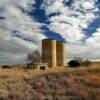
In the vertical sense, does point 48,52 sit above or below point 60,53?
below

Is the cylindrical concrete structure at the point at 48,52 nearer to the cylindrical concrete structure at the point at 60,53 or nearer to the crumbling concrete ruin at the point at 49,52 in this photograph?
the crumbling concrete ruin at the point at 49,52

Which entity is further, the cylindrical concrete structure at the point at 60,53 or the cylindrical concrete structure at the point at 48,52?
the cylindrical concrete structure at the point at 60,53

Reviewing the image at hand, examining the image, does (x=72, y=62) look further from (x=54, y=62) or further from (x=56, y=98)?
(x=56, y=98)

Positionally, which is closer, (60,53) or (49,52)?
(49,52)

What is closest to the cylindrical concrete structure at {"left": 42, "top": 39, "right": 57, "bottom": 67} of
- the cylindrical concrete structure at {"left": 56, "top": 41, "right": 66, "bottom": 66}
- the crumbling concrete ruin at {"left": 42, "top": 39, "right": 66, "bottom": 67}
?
the crumbling concrete ruin at {"left": 42, "top": 39, "right": 66, "bottom": 67}

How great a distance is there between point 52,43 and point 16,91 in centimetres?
5225

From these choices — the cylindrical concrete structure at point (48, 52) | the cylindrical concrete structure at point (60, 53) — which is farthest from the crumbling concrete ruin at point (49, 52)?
the cylindrical concrete structure at point (60, 53)

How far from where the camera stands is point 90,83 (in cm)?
1314

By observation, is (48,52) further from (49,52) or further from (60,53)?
(60,53)

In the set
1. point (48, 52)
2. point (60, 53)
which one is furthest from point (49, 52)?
point (60, 53)

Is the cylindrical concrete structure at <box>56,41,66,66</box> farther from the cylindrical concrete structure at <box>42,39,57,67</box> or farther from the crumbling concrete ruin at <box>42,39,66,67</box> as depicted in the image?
the cylindrical concrete structure at <box>42,39,57,67</box>

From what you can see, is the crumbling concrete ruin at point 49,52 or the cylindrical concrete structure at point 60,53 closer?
the crumbling concrete ruin at point 49,52

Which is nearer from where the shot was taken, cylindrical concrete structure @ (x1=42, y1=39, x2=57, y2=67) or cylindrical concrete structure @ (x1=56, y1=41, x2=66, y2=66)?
cylindrical concrete structure @ (x1=42, y1=39, x2=57, y2=67)

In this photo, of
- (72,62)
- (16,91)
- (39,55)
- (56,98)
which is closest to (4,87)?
(16,91)
